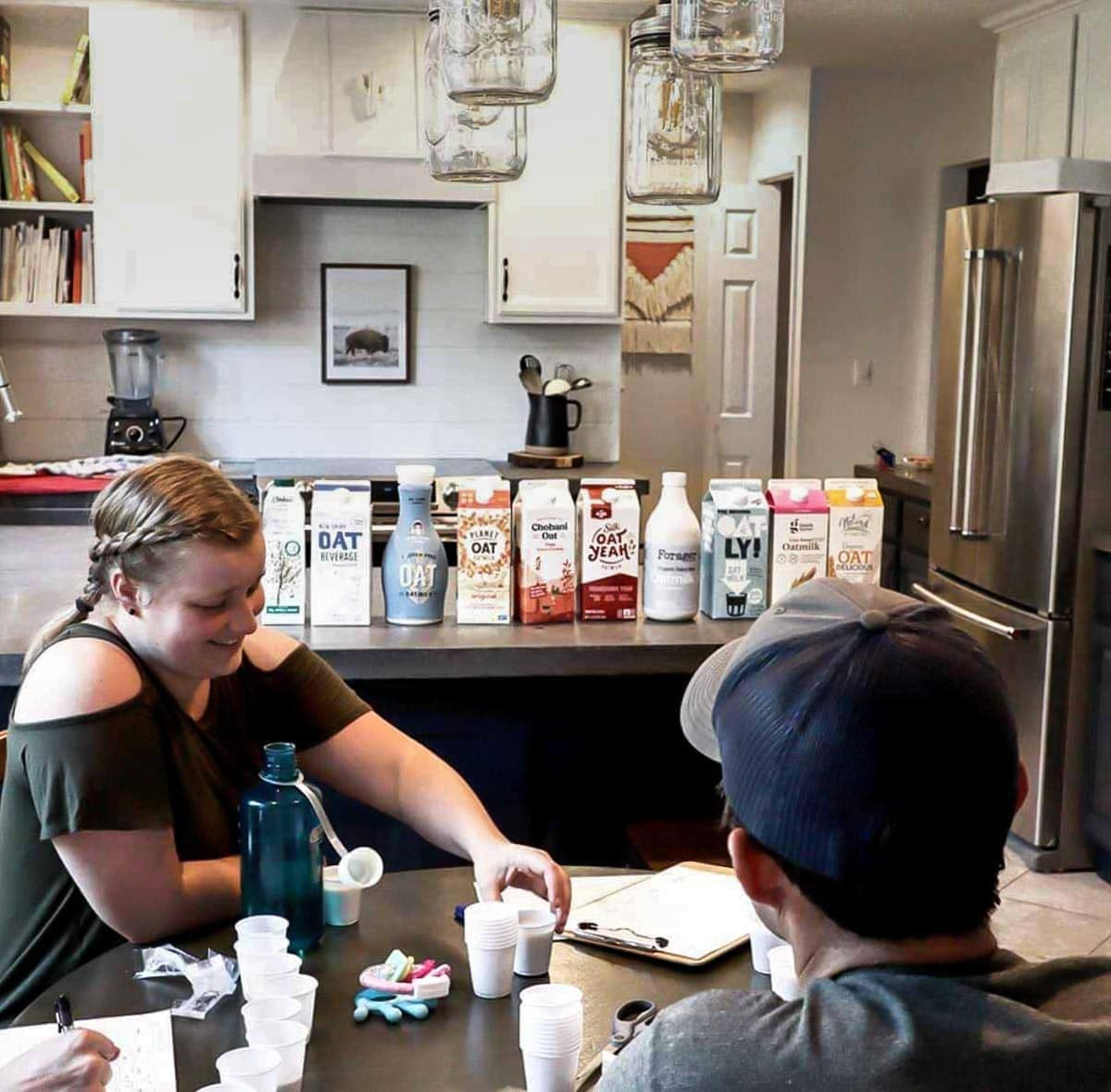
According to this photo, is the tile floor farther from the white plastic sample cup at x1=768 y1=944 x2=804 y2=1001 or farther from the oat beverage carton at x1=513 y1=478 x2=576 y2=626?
the white plastic sample cup at x1=768 y1=944 x2=804 y2=1001

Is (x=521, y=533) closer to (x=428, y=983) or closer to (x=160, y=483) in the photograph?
(x=160, y=483)

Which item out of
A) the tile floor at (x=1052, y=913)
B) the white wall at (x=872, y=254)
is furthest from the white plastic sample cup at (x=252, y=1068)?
the white wall at (x=872, y=254)

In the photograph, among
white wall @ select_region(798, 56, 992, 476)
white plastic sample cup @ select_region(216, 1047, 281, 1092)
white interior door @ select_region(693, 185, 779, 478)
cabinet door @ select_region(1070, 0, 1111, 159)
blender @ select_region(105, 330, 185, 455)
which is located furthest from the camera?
white interior door @ select_region(693, 185, 779, 478)

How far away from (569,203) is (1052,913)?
289 centimetres

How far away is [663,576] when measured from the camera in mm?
2658

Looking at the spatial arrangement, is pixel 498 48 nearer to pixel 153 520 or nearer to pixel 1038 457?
pixel 153 520

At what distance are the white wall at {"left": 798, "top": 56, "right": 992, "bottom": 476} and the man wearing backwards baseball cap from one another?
5840 mm

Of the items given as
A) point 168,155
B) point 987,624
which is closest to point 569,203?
point 168,155

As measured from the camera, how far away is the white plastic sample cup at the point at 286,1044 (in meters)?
1.31

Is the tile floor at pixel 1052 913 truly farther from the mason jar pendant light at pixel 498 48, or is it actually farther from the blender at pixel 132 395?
the blender at pixel 132 395

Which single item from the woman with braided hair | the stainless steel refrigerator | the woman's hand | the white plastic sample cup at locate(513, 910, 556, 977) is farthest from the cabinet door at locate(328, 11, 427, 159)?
the white plastic sample cup at locate(513, 910, 556, 977)

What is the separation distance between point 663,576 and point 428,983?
1.24 meters

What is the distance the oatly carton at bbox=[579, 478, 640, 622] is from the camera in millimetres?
2633

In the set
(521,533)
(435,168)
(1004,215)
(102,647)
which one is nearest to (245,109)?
(1004,215)
